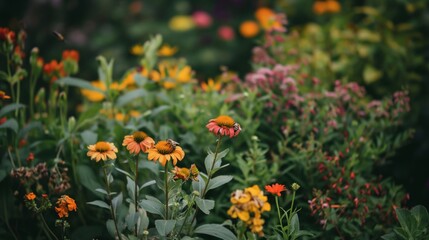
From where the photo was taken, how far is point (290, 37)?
257 centimetres

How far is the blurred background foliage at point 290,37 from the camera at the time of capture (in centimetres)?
234

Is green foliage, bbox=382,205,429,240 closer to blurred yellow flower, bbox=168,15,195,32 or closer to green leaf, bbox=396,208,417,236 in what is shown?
green leaf, bbox=396,208,417,236

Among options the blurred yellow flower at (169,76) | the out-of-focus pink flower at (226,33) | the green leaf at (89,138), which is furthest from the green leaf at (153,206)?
the out-of-focus pink flower at (226,33)

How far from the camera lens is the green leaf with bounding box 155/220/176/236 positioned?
1110 mm

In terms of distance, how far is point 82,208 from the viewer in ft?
5.15

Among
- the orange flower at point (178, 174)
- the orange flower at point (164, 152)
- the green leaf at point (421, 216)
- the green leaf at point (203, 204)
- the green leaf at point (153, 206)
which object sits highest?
the orange flower at point (164, 152)

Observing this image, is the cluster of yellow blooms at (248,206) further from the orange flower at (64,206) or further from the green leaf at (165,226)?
the orange flower at (64,206)

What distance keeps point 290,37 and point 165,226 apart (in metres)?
1.72

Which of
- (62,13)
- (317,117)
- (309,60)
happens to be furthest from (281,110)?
(62,13)

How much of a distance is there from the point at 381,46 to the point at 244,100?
1.17m

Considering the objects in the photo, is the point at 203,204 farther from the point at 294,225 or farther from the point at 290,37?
the point at 290,37

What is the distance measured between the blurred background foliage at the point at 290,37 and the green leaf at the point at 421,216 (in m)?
0.51

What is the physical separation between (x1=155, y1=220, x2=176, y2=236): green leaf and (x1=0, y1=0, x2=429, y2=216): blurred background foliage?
975 mm

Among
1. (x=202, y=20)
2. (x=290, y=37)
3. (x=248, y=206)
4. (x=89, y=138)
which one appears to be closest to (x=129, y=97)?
(x=89, y=138)
